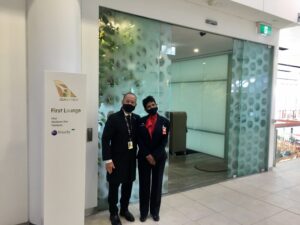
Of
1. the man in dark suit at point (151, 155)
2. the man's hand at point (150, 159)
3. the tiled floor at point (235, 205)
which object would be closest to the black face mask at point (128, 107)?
the man in dark suit at point (151, 155)

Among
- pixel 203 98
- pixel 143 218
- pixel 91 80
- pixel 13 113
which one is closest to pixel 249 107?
pixel 203 98

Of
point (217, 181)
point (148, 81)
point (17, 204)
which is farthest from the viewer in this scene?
point (217, 181)

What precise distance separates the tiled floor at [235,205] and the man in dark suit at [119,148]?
0.51 meters

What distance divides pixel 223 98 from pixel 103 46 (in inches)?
153

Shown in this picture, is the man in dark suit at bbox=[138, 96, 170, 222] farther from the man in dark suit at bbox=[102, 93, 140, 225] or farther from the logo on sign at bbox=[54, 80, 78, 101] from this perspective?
the logo on sign at bbox=[54, 80, 78, 101]

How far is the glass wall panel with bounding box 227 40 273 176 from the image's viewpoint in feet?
15.5

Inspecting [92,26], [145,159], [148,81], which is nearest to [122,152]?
[145,159]

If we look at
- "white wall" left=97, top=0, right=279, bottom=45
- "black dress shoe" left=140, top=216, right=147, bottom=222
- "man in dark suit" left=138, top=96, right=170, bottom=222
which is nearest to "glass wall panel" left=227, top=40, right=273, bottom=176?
"white wall" left=97, top=0, right=279, bottom=45

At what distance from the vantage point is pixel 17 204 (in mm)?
2768

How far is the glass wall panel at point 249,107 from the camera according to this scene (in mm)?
4738

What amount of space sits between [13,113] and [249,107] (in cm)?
397

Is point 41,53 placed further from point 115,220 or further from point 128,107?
point 115,220

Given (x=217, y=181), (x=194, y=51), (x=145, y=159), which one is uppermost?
(x=194, y=51)

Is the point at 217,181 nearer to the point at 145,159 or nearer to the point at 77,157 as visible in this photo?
the point at 145,159
